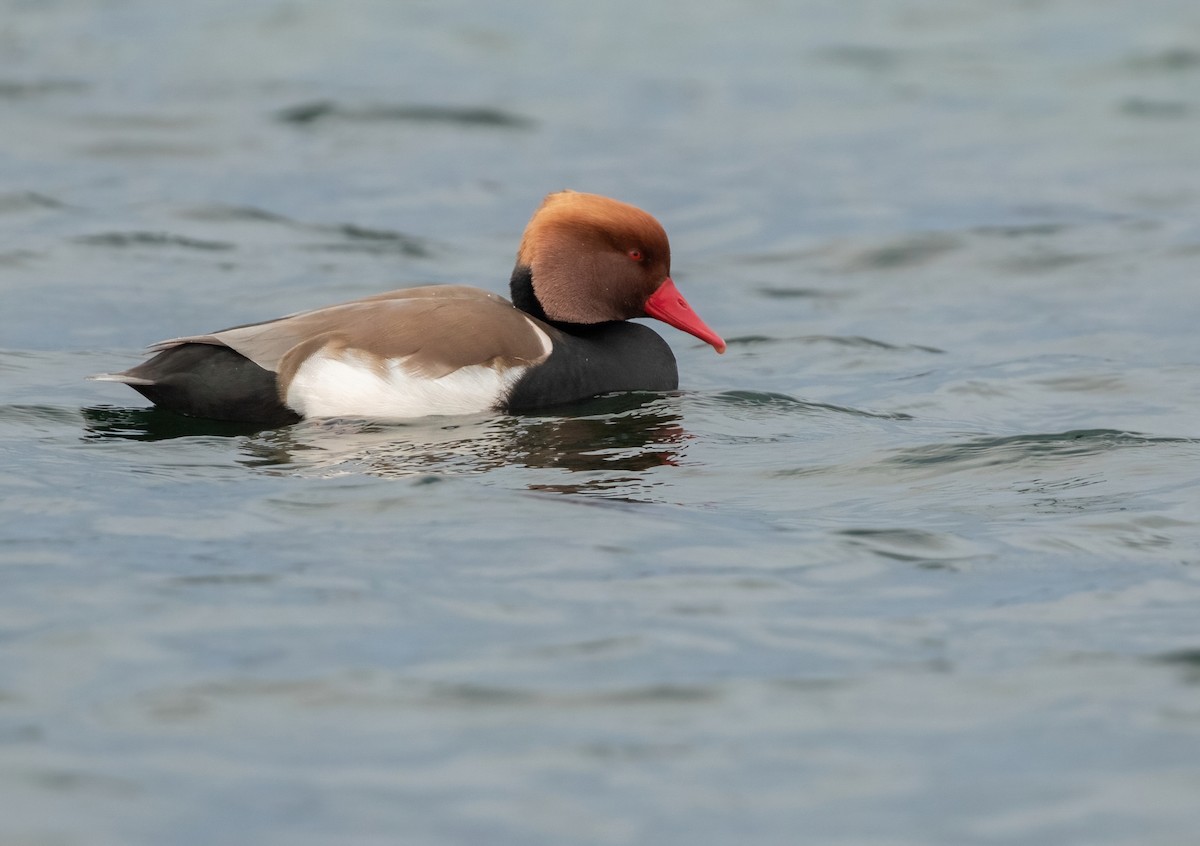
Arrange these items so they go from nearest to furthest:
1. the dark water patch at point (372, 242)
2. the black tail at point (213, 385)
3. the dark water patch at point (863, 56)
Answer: the black tail at point (213, 385), the dark water patch at point (372, 242), the dark water patch at point (863, 56)

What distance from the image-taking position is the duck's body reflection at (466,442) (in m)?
6.57

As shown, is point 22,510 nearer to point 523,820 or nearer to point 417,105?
point 523,820

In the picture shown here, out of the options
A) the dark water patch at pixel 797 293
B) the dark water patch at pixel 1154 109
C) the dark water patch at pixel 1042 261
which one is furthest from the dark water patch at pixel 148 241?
the dark water patch at pixel 1154 109

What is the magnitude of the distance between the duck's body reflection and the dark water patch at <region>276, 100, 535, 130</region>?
777cm

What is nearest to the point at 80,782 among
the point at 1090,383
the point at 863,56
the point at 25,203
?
the point at 1090,383

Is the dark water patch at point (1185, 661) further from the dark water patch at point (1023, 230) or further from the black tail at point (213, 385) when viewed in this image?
the dark water patch at point (1023, 230)

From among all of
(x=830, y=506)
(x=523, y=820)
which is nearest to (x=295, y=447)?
(x=830, y=506)

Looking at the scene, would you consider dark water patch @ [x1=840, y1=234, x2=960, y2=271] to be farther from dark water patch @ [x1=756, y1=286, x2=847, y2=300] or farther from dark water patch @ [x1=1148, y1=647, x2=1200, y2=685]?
dark water patch @ [x1=1148, y1=647, x2=1200, y2=685]

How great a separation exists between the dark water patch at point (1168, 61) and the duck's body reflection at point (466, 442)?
10.4m

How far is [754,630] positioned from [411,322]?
2.68 meters

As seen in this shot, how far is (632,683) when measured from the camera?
466 cm

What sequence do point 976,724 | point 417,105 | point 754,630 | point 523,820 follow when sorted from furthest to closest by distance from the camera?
1. point 417,105
2. point 754,630
3. point 976,724
4. point 523,820

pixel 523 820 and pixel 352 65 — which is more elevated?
pixel 352 65

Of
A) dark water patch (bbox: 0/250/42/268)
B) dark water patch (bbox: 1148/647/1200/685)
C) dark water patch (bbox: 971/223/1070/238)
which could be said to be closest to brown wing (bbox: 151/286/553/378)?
dark water patch (bbox: 1148/647/1200/685)
